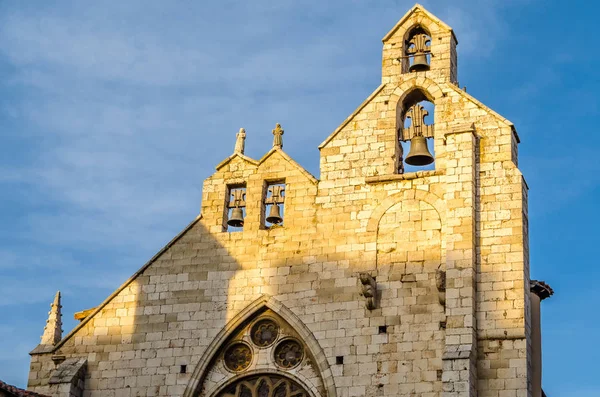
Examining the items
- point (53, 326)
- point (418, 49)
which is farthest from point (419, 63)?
point (53, 326)

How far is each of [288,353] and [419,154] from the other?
4809 millimetres

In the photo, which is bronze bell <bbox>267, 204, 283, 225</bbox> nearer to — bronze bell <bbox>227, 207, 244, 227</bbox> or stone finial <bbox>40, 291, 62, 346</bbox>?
bronze bell <bbox>227, 207, 244, 227</bbox>

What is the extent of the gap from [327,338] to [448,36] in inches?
277

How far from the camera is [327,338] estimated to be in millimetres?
23625

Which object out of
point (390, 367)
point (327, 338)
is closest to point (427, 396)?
point (390, 367)

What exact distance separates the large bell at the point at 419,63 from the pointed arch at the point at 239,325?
5.78 m

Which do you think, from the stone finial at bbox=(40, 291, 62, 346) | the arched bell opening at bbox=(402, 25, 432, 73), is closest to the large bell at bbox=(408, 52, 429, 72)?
the arched bell opening at bbox=(402, 25, 432, 73)

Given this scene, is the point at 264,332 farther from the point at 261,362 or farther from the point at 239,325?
the point at 261,362

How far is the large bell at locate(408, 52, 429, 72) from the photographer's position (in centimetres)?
2573

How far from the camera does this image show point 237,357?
24562 millimetres

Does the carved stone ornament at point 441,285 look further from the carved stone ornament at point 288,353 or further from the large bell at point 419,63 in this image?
the large bell at point 419,63

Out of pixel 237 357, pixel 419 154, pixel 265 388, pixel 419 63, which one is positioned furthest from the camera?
pixel 419 63

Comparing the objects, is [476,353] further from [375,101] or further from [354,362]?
[375,101]

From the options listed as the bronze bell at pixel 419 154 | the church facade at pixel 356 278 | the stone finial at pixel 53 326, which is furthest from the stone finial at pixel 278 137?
the stone finial at pixel 53 326
